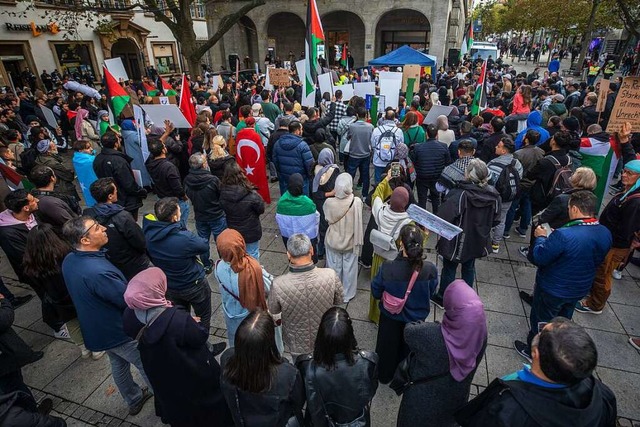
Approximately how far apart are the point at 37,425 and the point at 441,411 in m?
2.58

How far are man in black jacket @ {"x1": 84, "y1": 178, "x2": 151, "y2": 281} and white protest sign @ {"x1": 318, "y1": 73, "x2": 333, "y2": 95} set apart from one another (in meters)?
7.04

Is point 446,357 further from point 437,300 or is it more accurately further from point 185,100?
point 185,100

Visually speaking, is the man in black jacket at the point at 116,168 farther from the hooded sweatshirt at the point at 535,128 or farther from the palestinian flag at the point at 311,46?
the hooded sweatshirt at the point at 535,128

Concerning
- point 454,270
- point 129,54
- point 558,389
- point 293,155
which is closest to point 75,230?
point 558,389

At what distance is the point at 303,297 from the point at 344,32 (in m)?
29.4

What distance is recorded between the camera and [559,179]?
493 centimetres

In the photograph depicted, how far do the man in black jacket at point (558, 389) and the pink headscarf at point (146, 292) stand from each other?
2122 millimetres

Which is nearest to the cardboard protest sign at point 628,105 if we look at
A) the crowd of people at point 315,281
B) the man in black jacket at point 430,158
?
the crowd of people at point 315,281

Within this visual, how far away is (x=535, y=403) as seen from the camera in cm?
175

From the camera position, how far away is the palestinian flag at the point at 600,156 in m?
5.76

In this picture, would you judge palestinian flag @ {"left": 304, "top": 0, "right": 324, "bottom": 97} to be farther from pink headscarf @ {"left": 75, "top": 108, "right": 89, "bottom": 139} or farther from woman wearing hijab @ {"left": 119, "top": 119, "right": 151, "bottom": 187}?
pink headscarf @ {"left": 75, "top": 108, "right": 89, "bottom": 139}

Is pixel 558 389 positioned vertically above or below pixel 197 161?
below

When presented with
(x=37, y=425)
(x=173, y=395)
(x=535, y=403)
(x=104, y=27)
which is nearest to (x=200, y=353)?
(x=173, y=395)

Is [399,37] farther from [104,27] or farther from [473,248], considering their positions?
[473,248]
